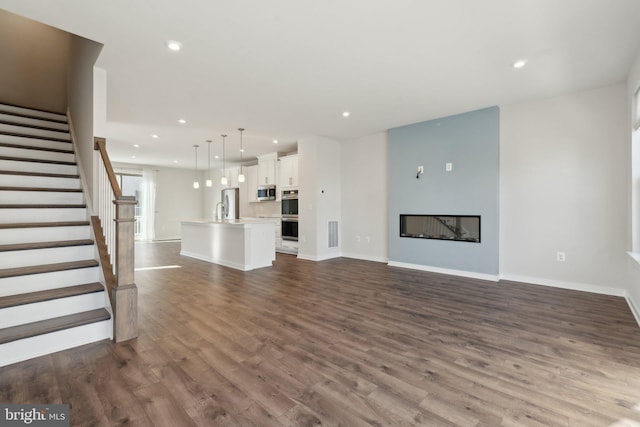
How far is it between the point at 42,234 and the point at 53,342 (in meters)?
1.26

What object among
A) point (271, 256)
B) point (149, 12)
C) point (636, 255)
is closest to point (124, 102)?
point (149, 12)

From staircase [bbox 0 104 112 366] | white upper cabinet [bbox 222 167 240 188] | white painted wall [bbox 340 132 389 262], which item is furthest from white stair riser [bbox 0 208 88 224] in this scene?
white upper cabinet [bbox 222 167 240 188]

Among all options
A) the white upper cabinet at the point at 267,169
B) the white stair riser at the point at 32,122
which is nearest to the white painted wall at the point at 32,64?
the white stair riser at the point at 32,122

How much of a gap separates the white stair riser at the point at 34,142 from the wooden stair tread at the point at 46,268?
218cm

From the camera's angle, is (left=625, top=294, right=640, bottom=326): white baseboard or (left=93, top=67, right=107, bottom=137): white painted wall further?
(left=93, top=67, right=107, bottom=137): white painted wall

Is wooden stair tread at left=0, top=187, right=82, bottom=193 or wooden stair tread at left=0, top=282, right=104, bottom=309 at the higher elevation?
wooden stair tread at left=0, top=187, right=82, bottom=193

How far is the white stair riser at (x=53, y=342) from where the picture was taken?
206 cm

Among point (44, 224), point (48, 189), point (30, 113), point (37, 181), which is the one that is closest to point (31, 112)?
point (30, 113)

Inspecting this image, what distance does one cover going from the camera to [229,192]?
1015 cm

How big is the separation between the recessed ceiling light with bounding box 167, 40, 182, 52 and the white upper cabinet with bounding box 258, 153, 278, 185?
206 inches

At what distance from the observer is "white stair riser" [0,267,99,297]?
2.38 m

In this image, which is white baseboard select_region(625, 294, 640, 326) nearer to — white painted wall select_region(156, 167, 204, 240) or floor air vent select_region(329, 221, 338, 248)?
floor air vent select_region(329, 221, 338, 248)

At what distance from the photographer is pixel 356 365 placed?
2.07m

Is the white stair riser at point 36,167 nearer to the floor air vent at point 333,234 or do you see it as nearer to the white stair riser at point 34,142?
the white stair riser at point 34,142
